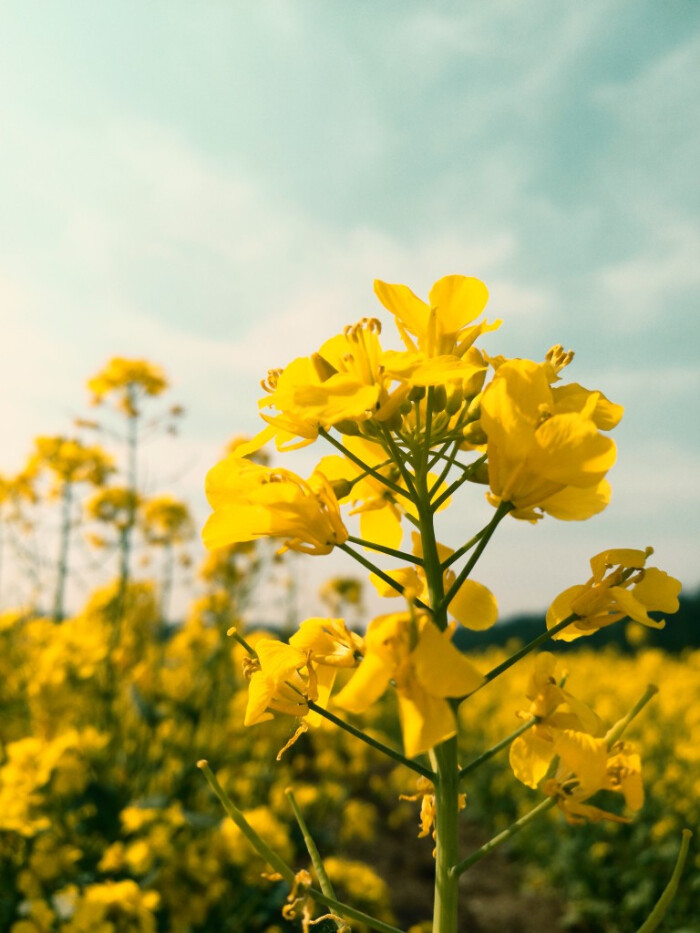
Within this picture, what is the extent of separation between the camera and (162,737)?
4363 millimetres

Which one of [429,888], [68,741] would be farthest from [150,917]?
[429,888]

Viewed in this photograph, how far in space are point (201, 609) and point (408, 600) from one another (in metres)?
4.59

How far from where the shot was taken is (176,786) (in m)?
3.93

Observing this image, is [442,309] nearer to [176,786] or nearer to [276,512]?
[276,512]

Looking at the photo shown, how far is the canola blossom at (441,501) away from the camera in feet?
3.21

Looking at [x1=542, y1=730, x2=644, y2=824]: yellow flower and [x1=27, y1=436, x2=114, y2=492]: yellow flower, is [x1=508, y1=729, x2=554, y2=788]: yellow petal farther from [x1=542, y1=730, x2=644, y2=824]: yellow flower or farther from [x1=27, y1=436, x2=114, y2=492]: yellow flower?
[x1=27, y1=436, x2=114, y2=492]: yellow flower

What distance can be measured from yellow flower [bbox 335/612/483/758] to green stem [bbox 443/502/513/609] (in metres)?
0.18

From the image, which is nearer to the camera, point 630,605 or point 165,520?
point 630,605

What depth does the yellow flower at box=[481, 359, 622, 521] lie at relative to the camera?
0.94 m

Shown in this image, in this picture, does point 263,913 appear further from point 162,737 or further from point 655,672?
point 655,672

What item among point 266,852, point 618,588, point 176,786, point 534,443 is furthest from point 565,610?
point 176,786

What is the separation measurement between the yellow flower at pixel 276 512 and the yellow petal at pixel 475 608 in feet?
0.91

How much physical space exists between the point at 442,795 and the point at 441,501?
1.33ft

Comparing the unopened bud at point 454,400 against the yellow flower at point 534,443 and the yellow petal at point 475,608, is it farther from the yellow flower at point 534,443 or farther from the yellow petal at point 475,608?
the yellow petal at point 475,608
